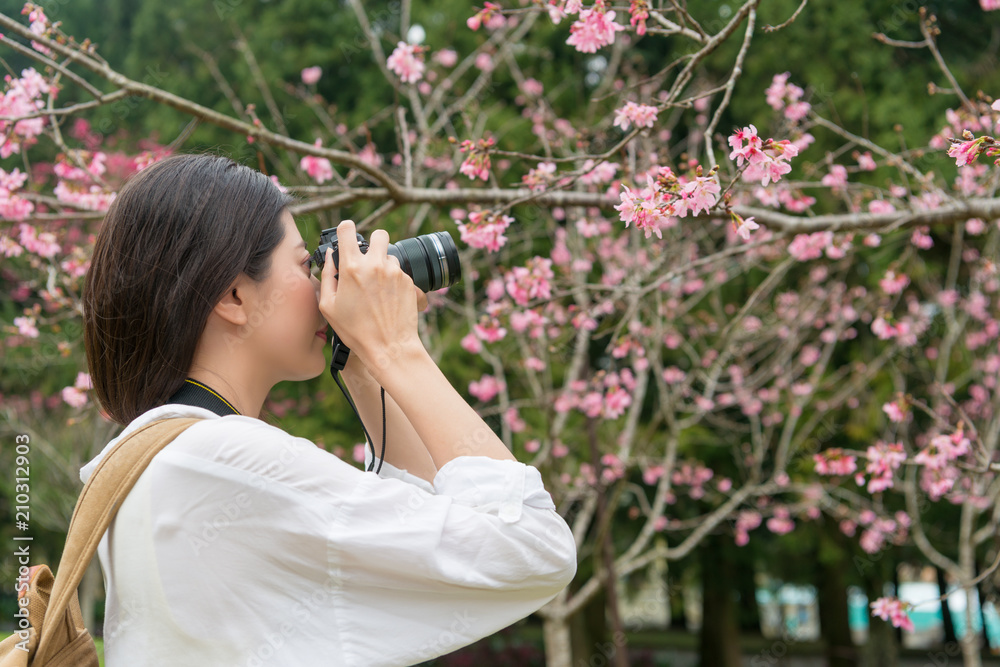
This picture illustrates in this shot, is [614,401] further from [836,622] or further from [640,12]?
[836,622]

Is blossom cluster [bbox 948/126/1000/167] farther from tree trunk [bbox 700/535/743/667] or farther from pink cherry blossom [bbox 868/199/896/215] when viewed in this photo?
tree trunk [bbox 700/535/743/667]

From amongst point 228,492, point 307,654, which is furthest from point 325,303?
point 307,654

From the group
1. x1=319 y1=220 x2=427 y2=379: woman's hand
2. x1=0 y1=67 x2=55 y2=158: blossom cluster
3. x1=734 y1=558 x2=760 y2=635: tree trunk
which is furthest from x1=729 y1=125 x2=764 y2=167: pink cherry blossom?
x1=734 y1=558 x2=760 y2=635: tree trunk

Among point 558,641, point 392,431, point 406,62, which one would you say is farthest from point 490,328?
point 558,641

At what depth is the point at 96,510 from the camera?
0.90m

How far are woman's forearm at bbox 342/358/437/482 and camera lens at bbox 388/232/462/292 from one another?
208mm

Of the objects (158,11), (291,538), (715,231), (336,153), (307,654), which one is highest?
(158,11)

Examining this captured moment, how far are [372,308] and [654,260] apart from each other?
3886mm

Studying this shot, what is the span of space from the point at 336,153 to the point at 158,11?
8.46 meters

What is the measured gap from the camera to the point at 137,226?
1043 millimetres

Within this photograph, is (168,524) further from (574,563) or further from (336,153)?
(336,153)

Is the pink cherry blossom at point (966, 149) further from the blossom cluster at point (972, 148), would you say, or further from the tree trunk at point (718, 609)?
the tree trunk at point (718, 609)

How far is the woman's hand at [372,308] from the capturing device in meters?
0.99

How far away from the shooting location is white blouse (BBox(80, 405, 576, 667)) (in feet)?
2.86
